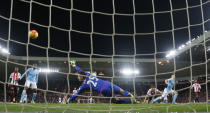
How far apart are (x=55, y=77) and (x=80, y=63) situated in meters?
5.07

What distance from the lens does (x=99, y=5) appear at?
19.6 ft

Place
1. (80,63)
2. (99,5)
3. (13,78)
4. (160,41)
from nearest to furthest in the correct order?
(99,5) < (13,78) < (160,41) < (80,63)

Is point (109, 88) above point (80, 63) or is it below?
below

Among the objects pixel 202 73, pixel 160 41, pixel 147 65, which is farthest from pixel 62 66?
pixel 202 73

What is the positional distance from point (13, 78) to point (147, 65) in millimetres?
15482

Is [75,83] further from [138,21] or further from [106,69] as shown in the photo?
[138,21]

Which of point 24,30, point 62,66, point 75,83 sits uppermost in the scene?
point 24,30

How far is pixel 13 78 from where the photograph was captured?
8109 millimetres

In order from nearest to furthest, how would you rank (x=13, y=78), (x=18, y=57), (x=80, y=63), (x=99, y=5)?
1. (x=99, y=5)
2. (x=13, y=78)
3. (x=18, y=57)
4. (x=80, y=63)

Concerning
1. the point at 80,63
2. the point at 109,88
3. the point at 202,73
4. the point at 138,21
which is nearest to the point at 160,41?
the point at 138,21

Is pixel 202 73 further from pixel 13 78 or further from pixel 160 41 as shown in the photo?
pixel 13 78

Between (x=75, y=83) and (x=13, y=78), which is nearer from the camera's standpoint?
(x=13, y=78)

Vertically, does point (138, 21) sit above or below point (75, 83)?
above

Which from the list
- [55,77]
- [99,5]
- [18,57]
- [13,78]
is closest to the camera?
[99,5]
